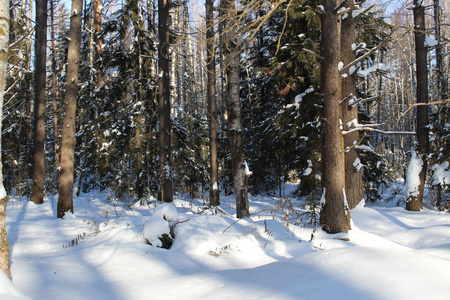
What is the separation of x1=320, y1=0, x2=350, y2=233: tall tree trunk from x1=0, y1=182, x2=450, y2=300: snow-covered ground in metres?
0.37

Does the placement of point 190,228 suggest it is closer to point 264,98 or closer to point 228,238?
point 228,238

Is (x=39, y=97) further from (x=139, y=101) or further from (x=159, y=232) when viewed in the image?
(x=159, y=232)

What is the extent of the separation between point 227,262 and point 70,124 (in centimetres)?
615

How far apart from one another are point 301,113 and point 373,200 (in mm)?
5225

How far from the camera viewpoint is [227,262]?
14.5 feet

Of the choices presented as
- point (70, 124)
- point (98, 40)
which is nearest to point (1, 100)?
point (70, 124)

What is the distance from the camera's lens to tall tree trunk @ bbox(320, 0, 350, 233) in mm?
5457

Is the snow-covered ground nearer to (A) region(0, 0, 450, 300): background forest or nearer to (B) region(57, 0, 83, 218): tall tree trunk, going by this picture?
(A) region(0, 0, 450, 300): background forest

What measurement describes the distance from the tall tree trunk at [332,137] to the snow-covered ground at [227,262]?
0.37 meters

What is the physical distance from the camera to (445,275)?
7.20 feet

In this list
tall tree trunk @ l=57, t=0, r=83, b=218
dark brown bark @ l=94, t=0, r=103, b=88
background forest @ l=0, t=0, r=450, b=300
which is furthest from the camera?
dark brown bark @ l=94, t=0, r=103, b=88

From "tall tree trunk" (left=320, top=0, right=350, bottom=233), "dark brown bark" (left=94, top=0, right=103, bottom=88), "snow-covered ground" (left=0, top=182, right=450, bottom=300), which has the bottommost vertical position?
"snow-covered ground" (left=0, top=182, right=450, bottom=300)

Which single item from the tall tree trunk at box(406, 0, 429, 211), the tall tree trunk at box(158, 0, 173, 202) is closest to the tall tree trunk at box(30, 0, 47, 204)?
the tall tree trunk at box(158, 0, 173, 202)

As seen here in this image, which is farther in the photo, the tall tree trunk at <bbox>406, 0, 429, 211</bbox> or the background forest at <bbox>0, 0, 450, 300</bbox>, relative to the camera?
the tall tree trunk at <bbox>406, 0, 429, 211</bbox>
